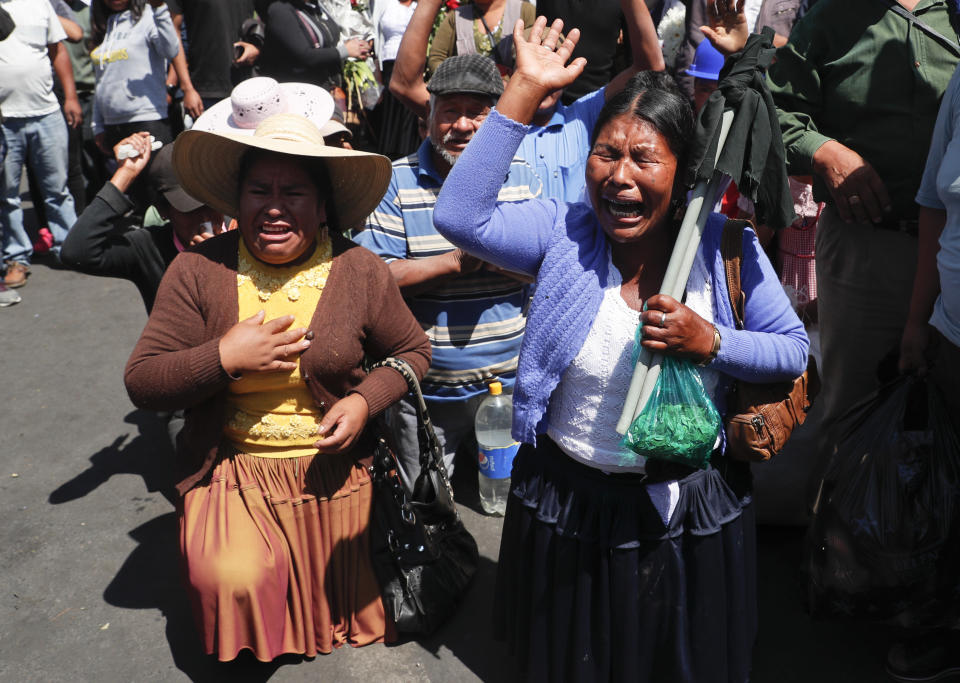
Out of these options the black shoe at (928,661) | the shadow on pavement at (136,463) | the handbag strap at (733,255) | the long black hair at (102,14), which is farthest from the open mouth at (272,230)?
the long black hair at (102,14)

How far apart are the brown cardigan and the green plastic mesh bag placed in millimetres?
1083

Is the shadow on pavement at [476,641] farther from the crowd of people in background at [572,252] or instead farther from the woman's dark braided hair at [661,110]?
the woman's dark braided hair at [661,110]

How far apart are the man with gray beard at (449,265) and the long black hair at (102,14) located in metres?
4.15

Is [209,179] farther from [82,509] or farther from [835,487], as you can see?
[835,487]

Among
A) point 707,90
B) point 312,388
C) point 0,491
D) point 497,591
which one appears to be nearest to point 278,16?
point 707,90

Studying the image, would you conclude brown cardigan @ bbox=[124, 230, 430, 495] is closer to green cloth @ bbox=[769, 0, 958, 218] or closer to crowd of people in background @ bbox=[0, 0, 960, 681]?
crowd of people in background @ bbox=[0, 0, 960, 681]

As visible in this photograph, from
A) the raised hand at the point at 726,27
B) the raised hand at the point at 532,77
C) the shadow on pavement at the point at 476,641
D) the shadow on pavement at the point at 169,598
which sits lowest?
the shadow on pavement at the point at 169,598

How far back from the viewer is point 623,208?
2.32 meters

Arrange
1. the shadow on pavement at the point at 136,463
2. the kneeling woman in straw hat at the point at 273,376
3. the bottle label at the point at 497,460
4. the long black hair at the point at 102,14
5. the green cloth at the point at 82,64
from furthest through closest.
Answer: the green cloth at the point at 82,64, the long black hair at the point at 102,14, the shadow on pavement at the point at 136,463, the bottle label at the point at 497,460, the kneeling woman in straw hat at the point at 273,376

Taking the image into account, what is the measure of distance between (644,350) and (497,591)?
1.18 m

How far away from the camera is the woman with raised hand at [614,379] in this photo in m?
2.25

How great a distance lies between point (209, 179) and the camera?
3051mm

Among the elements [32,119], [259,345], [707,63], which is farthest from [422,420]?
[32,119]

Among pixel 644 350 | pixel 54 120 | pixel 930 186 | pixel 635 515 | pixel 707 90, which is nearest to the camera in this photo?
pixel 644 350
